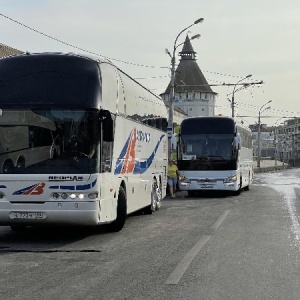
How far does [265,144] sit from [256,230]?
554 feet

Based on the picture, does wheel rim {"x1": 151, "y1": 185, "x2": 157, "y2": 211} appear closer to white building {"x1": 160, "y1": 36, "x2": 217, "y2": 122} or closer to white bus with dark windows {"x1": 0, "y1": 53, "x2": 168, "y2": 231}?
white bus with dark windows {"x1": 0, "y1": 53, "x2": 168, "y2": 231}

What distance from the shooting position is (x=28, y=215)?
34.0 ft

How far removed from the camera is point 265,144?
178 meters

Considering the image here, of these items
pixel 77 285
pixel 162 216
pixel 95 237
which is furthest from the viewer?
pixel 162 216

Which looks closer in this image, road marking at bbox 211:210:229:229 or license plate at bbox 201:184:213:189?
road marking at bbox 211:210:229:229

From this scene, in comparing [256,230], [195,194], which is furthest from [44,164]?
[195,194]

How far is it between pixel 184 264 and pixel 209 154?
52.9 ft

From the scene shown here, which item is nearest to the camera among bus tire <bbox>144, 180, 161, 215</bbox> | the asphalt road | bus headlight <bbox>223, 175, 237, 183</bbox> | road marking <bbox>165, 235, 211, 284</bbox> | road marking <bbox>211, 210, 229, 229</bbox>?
the asphalt road

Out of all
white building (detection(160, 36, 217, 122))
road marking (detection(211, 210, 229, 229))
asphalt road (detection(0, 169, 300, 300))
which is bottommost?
road marking (detection(211, 210, 229, 229))

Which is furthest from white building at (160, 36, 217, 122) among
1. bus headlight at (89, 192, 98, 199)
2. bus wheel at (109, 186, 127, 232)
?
bus headlight at (89, 192, 98, 199)

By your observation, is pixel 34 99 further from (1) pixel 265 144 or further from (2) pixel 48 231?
(1) pixel 265 144

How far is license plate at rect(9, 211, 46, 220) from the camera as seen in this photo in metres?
10.4

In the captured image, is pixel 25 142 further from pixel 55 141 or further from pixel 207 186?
pixel 207 186

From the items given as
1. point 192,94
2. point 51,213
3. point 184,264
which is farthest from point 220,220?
point 192,94
